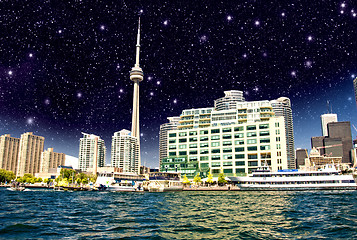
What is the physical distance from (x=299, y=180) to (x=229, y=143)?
45637 mm

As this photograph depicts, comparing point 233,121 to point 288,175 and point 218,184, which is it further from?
point 288,175

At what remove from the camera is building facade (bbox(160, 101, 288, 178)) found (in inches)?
5664

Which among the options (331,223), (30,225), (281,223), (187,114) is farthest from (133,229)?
(187,114)

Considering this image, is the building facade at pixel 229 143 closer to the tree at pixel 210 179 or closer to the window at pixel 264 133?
the window at pixel 264 133

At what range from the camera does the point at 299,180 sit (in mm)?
114000

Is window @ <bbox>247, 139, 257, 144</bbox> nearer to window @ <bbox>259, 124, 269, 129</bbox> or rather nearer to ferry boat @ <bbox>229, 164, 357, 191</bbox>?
window @ <bbox>259, 124, 269, 129</bbox>

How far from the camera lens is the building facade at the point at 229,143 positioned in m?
144

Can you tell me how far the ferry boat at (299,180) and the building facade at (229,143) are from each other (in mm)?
19758

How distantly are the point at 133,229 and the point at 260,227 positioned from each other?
9080 mm

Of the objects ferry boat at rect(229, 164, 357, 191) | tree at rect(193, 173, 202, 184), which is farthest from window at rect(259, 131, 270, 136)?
tree at rect(193, 173, 202, 184)

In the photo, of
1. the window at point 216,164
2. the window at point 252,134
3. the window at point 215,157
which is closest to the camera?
the window at point 252,134

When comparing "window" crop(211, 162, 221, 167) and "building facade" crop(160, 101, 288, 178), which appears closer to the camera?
"building facade" crop(160, 101, 288, 178)

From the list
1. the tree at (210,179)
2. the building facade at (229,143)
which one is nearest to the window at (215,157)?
the building facade at (229,143)

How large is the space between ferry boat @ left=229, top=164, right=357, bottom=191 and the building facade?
19.8m
